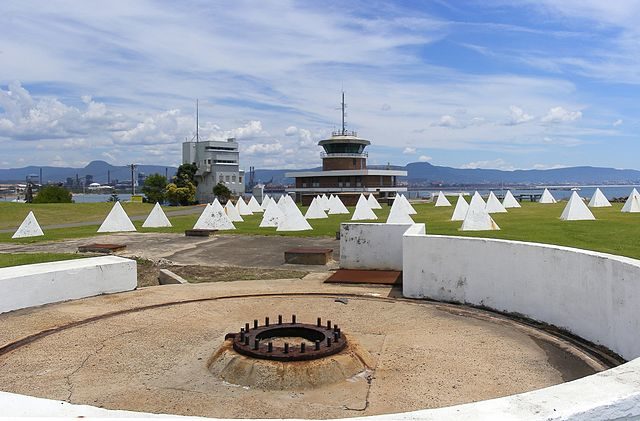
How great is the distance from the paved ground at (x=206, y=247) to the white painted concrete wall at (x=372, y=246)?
1397 millimetres

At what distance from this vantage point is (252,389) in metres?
6.36

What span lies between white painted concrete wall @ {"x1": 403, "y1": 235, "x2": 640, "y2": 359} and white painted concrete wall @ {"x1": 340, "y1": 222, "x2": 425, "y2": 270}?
8.34ft

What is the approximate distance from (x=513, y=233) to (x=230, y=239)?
11636mm

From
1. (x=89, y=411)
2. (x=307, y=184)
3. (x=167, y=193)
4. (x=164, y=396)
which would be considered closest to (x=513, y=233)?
(x=164, y=396)

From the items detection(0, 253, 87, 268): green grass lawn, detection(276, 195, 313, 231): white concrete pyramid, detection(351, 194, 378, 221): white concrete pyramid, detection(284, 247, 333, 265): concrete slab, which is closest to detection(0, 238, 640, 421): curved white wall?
detection(284, 247, 333, 265): concrete slab

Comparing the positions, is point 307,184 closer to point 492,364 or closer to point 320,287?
point 320,287

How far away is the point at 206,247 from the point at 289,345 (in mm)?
14513

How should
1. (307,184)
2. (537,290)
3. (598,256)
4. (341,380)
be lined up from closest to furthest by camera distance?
(341,380)
(598,256)
(537,290)
(307,184)

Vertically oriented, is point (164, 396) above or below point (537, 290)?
below

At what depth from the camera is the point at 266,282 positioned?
13.2 m

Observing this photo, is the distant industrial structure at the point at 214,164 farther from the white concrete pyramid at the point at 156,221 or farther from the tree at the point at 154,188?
the white concrete pyramid at the point at 156,221

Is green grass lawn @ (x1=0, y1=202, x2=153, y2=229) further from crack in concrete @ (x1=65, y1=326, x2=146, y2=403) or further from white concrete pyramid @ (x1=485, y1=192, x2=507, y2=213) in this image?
crack in concrete @ (x1=65, y1=326, x2=146, y2=403)

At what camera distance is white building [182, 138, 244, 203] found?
105m

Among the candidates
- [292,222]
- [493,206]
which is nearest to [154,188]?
[493,206]
